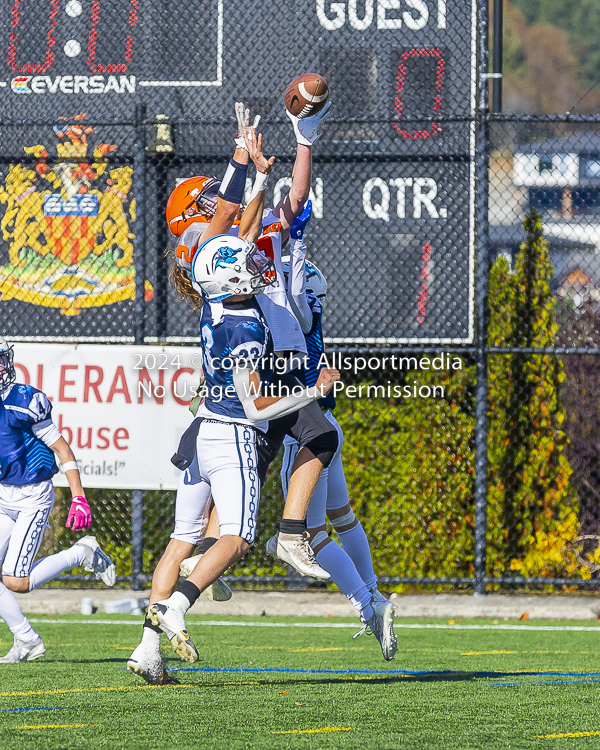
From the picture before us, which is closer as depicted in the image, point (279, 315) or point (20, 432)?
point (279, 315)

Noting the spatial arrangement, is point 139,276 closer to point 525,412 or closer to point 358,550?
point 525,412

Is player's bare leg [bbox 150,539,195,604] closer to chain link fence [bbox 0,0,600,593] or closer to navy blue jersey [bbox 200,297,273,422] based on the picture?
navy blue jersey [bbox 200,297,273,422]

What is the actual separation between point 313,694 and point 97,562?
2.24 m

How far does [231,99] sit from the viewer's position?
9070 millimetres

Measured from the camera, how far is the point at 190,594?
15.6ft

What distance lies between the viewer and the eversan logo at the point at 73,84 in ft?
30.4

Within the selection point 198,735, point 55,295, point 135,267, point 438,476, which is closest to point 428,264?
point 438,476

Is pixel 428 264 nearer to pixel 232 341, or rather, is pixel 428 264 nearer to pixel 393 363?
pixel 393 363

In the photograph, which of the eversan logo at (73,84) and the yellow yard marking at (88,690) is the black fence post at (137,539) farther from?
the yellow yard marking at (88,690)

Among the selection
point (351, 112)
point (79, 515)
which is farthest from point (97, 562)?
point (351, 112)

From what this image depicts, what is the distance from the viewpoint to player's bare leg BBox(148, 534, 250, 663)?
467 cm

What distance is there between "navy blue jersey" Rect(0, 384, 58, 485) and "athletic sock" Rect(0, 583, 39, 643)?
2.76 ft

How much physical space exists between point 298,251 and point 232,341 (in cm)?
100

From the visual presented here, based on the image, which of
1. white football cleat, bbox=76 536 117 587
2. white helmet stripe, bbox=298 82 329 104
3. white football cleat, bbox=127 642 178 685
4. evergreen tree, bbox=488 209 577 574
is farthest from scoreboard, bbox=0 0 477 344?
white football cleat, bbox=127 642 178 685
